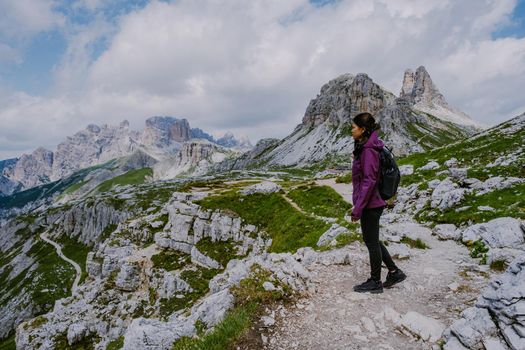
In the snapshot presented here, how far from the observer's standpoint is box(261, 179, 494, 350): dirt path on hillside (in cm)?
758

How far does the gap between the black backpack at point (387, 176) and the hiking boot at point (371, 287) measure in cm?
283

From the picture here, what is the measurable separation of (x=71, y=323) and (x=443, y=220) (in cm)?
4039

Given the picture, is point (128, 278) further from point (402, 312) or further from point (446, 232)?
point (402, 312)

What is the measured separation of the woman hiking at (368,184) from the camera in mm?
9109

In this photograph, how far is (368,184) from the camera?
901 centimetres

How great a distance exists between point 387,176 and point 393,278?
3575 mm

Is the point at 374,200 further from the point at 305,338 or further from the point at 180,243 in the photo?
the point at 180,243

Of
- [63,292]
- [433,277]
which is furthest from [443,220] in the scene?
[63,292]

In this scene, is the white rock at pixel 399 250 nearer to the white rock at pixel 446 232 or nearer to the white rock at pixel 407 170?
the white rock at pixel 446 232

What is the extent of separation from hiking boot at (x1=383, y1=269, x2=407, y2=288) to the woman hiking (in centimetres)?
36

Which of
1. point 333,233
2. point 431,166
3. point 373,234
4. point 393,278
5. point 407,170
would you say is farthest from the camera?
point 407,170

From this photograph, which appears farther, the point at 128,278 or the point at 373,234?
the point at 128,278

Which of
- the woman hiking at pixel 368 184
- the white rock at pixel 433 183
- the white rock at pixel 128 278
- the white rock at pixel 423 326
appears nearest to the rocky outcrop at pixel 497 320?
the white rock at pixel 423 326

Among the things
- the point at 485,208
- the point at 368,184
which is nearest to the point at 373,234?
the point at 368,184
